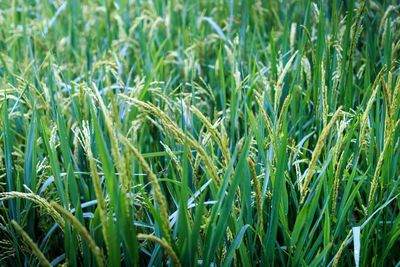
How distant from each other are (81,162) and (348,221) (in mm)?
807

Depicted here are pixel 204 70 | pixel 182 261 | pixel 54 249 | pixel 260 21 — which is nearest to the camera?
pixel 182 261

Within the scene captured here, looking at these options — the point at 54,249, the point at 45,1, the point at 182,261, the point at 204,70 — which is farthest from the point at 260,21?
the point at 182,261

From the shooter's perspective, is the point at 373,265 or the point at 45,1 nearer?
the point at 373,265

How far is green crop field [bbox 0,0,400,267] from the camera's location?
45.6 inches

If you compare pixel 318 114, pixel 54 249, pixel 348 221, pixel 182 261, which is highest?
pixel 318 114

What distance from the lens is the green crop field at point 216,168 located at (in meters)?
1.16

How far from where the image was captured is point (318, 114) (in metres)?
1.65

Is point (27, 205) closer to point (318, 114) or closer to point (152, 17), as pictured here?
point (318, 114)

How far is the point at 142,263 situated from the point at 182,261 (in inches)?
13.0

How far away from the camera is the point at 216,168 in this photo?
128 centimetres

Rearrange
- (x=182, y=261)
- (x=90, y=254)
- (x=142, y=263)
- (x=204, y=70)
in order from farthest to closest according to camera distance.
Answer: (x=204, y=70) → (x=142, y=263) → (x=90, y=254) → (x=182, y=261)

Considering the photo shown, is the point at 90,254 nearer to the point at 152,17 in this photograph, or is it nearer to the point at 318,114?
the point at 318,114

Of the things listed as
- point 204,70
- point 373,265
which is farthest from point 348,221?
point 204,70

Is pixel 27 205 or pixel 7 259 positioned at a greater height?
pixel 27 205
